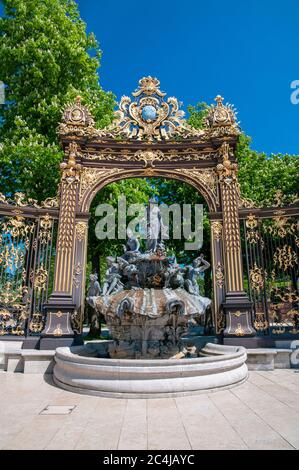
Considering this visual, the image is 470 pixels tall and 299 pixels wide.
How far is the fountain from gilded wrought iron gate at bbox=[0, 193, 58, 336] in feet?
5.30

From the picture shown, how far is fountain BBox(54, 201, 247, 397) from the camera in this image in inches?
191

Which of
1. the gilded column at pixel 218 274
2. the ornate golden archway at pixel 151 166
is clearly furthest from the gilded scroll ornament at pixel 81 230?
the gilded column at pixel 218 274

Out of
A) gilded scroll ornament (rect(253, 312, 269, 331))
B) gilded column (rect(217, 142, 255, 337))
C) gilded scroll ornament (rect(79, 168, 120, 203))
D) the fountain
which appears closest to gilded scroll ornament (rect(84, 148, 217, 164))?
gilded scroll ornament (rect(79, 168, 120, 203))

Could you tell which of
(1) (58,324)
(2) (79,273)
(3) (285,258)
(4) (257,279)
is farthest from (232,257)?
(1) (58,324)

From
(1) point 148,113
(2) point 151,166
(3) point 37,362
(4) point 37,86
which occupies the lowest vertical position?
(3) point 37,362

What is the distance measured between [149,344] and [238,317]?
286 centimetres

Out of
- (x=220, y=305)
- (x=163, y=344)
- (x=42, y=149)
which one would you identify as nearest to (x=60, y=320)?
(x=163, y=344)

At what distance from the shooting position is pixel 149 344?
21.5 ft

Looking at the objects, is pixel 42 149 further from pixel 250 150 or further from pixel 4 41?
pixel 250 150

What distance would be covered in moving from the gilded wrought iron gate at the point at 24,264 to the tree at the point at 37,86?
9.40 ft

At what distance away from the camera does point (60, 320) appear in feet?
26.3

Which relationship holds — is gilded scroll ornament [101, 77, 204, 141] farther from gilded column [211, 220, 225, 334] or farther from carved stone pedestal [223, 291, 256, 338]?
carved stone pedestal [223, 291, 256, 338]

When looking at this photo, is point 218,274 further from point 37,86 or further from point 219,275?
point 37,86

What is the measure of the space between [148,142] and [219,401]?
7544 mm
